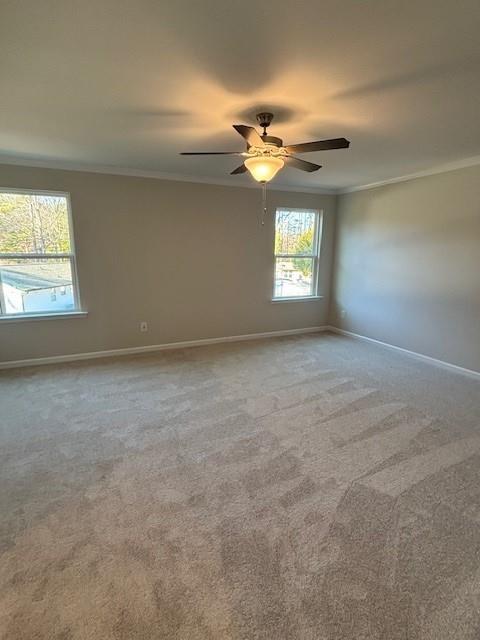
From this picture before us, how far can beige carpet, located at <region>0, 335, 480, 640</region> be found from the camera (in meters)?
1.31

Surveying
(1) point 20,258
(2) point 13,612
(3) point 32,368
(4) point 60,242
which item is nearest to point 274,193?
(4) point 60,242

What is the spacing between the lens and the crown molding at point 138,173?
358 centimetres

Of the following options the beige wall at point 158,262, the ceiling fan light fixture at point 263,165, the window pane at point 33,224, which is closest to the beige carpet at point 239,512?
the beige wall at point 158,262

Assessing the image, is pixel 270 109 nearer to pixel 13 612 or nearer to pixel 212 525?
pixel 212 525

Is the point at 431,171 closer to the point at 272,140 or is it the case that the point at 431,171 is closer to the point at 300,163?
the point at 300,163

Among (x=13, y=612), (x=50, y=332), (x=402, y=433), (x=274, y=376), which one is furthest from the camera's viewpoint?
(x=50, y=332)

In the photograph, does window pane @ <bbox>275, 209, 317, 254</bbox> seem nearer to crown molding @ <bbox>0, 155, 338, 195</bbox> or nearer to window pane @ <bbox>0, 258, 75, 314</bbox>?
crown molding @ <bbox>0, 155, 338, 195</bbox>

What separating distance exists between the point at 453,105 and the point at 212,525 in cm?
302

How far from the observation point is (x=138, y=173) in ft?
13.4

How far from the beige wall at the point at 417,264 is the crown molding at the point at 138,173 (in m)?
1.03

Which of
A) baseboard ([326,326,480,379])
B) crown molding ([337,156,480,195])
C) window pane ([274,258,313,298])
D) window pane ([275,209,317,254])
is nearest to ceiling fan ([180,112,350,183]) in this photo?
crown molding ([337,156,480,195])

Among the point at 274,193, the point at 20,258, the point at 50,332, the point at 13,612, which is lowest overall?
the point at 13,612

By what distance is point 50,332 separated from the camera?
401 centimetres

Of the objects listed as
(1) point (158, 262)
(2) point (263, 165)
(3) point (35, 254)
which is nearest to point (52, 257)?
(3) point (35, 254)
